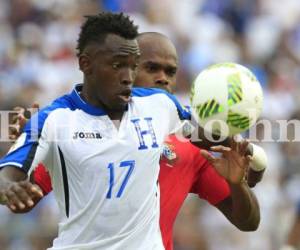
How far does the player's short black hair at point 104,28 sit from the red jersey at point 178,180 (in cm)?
106

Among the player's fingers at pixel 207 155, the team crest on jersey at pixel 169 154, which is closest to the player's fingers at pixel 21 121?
the team crest on jersey at pixel 169 154

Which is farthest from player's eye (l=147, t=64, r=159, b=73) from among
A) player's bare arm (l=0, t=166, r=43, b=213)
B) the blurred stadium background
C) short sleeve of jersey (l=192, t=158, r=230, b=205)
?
the blurred stadium background

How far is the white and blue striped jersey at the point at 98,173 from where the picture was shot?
5844 mm

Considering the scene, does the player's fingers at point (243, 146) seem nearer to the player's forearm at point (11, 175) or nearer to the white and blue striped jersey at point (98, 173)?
the white and blue striped jersey at point (98, 173)

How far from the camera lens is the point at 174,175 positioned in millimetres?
6863

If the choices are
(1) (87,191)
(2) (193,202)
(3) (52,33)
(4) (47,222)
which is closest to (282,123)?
(2) (193,202)

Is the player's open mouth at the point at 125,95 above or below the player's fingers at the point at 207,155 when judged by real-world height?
above

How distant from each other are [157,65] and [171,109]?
94cm

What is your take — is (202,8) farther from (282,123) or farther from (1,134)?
(1,134)

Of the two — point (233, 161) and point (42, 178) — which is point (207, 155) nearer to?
point (233, 161)

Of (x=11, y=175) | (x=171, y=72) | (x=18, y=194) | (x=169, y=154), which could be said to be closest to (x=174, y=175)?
(x=169, y=154)

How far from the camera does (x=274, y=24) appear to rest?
14.2 metres

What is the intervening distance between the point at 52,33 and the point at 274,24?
3435 millimetres

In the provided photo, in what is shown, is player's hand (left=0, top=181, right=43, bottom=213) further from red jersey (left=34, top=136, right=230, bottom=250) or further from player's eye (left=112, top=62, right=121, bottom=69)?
red jersey (left=34, top=136, right=230, bottom=250)
